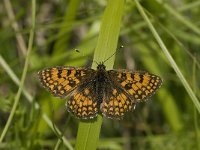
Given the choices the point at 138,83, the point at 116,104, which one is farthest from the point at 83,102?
the point at 138,83

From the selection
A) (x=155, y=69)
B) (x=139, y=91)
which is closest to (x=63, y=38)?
(x=155, y=69)

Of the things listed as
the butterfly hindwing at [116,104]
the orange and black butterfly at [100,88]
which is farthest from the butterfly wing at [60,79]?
the butterfly hindwing at [116,104]

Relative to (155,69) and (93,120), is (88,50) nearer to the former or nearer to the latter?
(155,69)

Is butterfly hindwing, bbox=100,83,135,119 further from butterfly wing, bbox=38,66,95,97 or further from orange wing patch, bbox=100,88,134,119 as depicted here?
butterfly wing, bbox=38,66,95,97

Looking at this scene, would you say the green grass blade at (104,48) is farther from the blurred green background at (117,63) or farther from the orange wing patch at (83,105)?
the blurred green background at (117,63)

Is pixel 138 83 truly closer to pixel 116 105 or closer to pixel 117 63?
pixel 116 105

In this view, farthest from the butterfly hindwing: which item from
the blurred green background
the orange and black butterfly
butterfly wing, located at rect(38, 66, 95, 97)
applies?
the blurred green background
